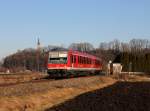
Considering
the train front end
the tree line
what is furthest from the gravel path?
the tree line

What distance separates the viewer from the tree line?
377 ft

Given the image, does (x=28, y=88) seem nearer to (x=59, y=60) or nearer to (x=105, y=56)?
(x=59, y=60)

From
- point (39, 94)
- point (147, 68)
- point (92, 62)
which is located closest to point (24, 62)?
point (147, 68)

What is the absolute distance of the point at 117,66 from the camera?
70.8m

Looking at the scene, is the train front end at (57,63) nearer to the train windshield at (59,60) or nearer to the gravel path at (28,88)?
the train windshield at (59,60)

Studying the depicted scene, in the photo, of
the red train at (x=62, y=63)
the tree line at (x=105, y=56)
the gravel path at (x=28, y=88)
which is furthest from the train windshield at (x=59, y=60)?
the tree line at (x=105, y=56)

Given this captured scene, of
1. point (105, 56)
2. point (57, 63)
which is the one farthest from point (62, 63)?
point (105, 56)

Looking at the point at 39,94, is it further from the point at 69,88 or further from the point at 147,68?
the point at 147,68

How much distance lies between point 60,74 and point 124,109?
84.8 feet

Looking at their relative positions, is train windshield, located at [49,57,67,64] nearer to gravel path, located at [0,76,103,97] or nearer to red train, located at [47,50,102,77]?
red train, located at [47,50,102,77]

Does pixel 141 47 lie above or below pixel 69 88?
above

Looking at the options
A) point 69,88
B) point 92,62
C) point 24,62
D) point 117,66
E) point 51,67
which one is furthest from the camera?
point 24,62

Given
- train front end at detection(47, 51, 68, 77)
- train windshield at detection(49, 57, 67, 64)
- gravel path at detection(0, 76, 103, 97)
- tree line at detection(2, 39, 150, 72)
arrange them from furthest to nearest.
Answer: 1. tree line at detection(2, 39, 150, 72)
2. train windshield at detection(49, 57, 67, 64)
3. train front end at detection(47, 51, 68, 77)
4. gravel path at detection(0, 76, 103, 97)

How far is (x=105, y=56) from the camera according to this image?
144875 millimetres
